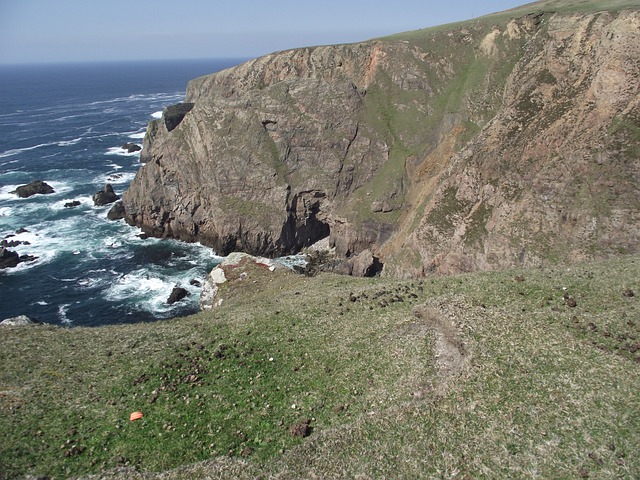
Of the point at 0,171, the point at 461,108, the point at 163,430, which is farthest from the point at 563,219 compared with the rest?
the point at 0,171

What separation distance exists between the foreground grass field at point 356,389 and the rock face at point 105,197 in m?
69.1

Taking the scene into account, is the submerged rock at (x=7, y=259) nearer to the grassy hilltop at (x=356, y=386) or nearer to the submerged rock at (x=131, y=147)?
the grassy hilltop at (x=356, y=386)

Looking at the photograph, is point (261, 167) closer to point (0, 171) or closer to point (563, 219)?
point (563, 219)

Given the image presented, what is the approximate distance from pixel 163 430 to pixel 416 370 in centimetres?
1116

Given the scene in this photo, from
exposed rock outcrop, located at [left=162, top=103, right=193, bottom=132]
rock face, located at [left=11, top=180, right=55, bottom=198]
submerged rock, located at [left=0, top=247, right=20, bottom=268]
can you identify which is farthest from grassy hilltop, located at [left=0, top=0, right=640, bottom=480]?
exposed rock outcrop, located at [left=162, top=103, right=193, bottom=132]

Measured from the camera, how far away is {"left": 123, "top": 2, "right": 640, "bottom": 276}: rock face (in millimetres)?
47562

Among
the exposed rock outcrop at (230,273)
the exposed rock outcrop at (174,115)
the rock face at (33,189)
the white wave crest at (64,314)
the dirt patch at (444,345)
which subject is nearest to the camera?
the dirt patch at (444,345)

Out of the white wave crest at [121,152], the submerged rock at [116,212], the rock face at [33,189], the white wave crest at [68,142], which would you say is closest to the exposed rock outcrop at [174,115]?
the submerged rock at [116,212]

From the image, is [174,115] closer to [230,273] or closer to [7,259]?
[7,259]

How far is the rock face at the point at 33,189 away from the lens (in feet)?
303

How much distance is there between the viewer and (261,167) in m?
77.2

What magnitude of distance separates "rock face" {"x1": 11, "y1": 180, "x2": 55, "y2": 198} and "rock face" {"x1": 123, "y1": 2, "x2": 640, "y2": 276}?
2468 centimetres

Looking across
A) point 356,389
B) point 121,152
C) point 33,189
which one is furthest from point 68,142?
point 356,389

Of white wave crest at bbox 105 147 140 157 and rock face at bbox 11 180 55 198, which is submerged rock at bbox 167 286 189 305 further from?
white wave crest at bbox 105 147 140 157
